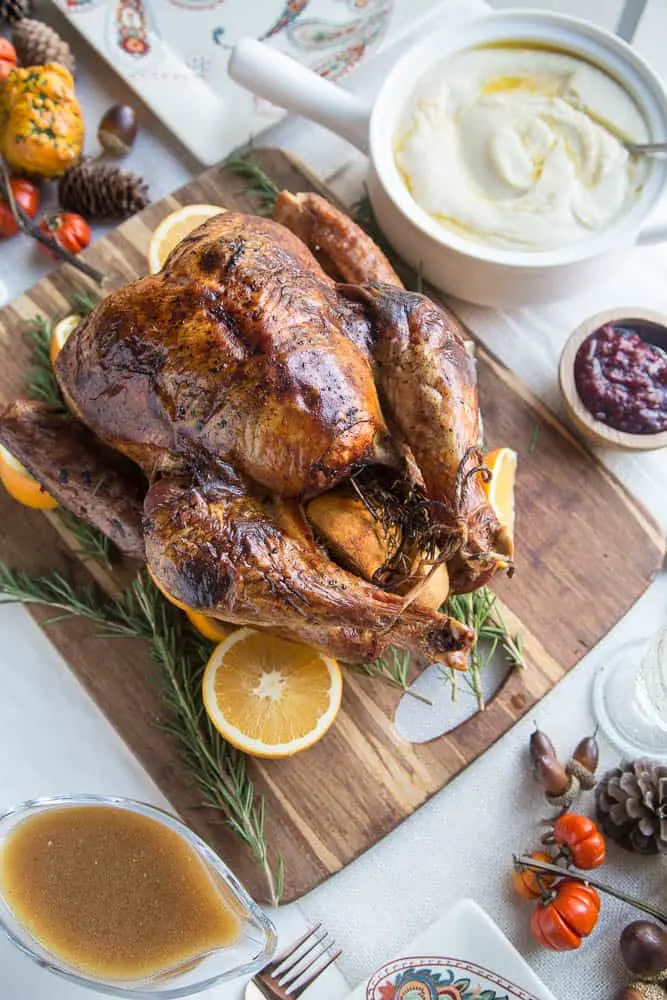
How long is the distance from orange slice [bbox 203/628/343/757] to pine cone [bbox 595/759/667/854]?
710 millimetres

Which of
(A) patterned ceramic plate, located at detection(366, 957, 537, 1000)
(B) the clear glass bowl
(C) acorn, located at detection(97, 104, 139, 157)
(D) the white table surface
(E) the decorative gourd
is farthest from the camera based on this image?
(C) acorn, located at detection(97, 104, 139, 157)

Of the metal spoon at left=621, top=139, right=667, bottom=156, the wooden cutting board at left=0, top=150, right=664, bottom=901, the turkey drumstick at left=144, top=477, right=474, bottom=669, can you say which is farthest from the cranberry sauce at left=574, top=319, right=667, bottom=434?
the turkey drumstick at left=144, top=477, right=474, bottom=669

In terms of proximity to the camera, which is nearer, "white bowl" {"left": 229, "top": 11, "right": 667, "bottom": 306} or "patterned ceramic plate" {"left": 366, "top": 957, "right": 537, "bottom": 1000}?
"patterned ceramic plate" {"left": 366, "top": 957, "right": 537, "bottom": 1000}

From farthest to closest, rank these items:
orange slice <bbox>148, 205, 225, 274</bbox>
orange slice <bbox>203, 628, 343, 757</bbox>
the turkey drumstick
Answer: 1. orange slice <bbox>148, 205, 225, 274</bbox>
2. orange slice <bbox>203, 628, 343, 757</bbox>
3. the turkey drumstick

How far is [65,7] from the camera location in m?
3.19

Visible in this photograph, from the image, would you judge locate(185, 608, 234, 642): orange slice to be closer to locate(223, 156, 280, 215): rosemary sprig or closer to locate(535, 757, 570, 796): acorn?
locate(535, 757, 570, 796): acorn

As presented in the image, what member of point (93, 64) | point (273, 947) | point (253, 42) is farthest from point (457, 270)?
point (273, 947)

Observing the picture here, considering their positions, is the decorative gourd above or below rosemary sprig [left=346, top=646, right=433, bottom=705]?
above

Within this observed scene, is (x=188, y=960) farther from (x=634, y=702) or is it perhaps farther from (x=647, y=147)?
(x=647, y=147)

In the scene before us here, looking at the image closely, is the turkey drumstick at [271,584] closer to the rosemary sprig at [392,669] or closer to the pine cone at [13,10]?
the rosemary sprig at [392,669]

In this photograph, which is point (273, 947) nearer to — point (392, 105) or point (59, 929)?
point (59, 929)

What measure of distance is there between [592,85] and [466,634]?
1542 millimetres

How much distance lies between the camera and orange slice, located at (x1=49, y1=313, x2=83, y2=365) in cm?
286

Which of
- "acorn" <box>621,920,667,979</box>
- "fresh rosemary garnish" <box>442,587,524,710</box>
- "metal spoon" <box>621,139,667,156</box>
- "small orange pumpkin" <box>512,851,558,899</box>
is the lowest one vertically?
"acorn" <box>621,920,667,979</box>
